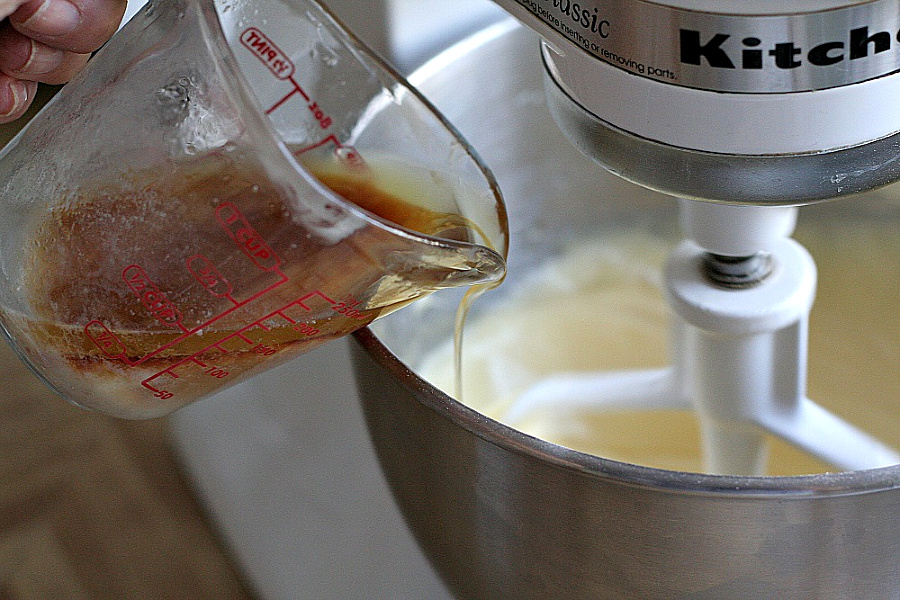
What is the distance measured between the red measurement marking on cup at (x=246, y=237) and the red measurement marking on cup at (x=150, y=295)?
0.04 m

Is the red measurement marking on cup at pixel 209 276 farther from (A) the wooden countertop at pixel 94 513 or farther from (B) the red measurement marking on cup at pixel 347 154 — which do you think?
(A) the wooden countertop at pixel 94 513

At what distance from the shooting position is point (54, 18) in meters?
0.47

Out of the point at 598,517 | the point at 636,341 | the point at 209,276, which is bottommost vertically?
the point at 636,341

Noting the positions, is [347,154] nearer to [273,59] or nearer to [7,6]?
[273,59]

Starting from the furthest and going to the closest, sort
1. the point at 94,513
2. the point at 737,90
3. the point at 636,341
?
the point at 636,341 < the point at 94,513 < the point at 737,90

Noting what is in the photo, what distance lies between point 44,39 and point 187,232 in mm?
146

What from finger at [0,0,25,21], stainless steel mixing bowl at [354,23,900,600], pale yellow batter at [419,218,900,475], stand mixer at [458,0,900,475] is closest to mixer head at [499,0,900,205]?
stand mixer at [458,0,900,475]

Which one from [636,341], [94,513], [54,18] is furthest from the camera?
[636,341]

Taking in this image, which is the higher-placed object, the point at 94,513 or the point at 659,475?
the point at 659,475

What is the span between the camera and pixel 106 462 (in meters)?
0.68

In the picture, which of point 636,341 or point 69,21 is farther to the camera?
point 636,341

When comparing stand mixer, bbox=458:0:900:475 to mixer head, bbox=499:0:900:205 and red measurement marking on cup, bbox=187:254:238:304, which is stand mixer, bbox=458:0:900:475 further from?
red measurement marking on cup, bbox=187:254:238:304

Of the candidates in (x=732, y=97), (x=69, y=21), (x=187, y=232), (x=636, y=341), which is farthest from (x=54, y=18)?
(x=636, y=341)

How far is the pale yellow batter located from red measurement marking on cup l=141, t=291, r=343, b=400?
0.32 m
